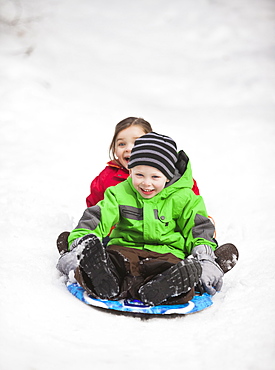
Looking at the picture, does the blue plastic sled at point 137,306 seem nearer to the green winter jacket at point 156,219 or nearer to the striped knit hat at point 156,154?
the green winter jacket at point 156,219

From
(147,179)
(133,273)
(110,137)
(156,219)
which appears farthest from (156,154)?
(110,137)

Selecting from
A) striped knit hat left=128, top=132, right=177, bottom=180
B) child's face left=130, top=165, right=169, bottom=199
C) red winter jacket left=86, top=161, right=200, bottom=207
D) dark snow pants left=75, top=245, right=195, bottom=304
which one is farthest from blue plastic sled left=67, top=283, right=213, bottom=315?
red winter jacket left=86, top=161, right=200, bottom=207

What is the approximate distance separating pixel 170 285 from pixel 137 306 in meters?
0.18

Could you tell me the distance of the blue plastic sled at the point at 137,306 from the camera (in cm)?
185

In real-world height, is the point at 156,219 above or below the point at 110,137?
below

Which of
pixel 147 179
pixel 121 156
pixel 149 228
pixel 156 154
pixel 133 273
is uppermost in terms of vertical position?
pixel 121 156

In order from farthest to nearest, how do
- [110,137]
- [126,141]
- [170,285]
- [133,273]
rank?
[110,137], [126,141], [133,273], [170,285]

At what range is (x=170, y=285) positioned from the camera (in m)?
1.86

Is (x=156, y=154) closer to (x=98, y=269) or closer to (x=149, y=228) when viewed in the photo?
(x=149, y=228)

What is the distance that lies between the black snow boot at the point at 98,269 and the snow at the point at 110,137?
11 cm

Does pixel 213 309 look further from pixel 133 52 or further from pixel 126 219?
pixel 133 52

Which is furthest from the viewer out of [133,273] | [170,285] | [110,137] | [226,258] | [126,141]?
[110,137]

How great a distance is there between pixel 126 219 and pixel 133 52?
206 inches

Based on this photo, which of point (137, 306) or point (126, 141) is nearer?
point (137, 306)
